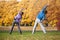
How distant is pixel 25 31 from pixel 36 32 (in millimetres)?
157

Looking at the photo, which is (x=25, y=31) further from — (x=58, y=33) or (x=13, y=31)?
(x=58, y=33)

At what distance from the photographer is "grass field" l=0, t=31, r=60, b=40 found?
2.90 m

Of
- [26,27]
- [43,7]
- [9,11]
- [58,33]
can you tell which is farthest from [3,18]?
[58,33]

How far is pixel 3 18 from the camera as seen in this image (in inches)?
116

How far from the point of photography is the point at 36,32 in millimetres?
2947

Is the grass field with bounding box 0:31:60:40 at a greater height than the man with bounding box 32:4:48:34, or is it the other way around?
the man with bounding box 32:4:48:34

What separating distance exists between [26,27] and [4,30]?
315mm

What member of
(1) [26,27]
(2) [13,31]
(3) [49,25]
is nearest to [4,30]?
(2) [13,31]

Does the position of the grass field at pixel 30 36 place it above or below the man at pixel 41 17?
below

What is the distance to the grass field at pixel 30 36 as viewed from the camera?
2.90 metres

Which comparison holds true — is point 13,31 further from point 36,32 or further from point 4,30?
point 36,32

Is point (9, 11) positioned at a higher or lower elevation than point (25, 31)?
higher

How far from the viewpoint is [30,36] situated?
9.55ft

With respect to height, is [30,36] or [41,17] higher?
[41,17]
